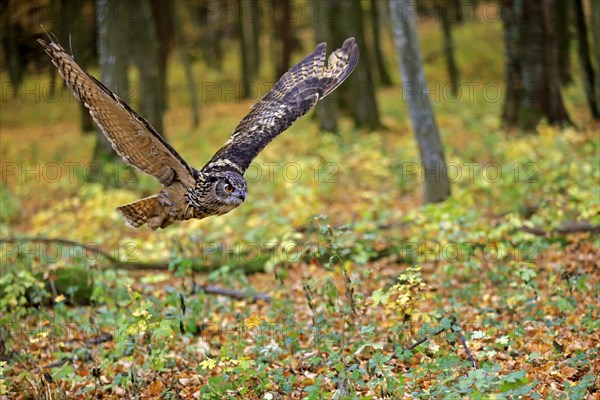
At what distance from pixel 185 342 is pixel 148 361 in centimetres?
93

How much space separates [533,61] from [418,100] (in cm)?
683

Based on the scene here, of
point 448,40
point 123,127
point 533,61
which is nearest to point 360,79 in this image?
point 533,61

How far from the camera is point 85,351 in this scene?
663cm

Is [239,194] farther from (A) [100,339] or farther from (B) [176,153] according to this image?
(A) [100,339]

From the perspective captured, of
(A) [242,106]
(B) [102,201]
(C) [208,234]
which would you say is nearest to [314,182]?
(C) [208,234]

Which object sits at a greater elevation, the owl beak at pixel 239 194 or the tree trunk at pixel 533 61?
the tree trunk at pixel 533 61

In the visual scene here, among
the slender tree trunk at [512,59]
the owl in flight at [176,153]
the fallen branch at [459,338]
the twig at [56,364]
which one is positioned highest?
the slender tree trunk at [512,59]

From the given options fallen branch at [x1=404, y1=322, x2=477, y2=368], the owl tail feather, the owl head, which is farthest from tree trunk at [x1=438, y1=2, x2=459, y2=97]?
fallen branch at [x1=404, y1=322, x2=477, y2=368]

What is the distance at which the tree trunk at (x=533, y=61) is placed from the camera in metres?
16.0

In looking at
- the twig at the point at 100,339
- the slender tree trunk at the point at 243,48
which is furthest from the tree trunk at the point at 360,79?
the twig at the point at 100,339

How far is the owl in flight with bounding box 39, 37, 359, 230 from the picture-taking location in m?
5.94

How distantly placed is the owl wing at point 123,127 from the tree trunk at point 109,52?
Answer: 8602mm

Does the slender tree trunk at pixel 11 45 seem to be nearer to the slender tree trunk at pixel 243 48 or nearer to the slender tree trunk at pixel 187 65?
the slender tree trunk at pixel 187 65

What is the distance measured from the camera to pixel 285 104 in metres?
8.16
